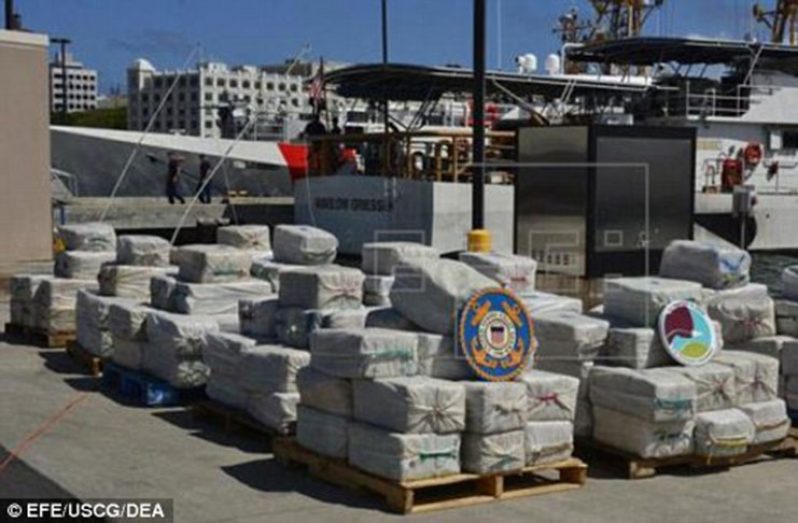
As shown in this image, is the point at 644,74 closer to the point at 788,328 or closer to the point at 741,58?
the point at 741,58

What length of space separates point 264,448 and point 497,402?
2472 mm

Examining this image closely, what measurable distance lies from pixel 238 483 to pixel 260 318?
229cm

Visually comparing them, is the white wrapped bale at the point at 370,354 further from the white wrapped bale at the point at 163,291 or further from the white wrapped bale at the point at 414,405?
the white wrapped bale at the point at 163,291

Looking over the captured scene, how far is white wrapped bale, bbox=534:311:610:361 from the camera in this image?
30.3 ft

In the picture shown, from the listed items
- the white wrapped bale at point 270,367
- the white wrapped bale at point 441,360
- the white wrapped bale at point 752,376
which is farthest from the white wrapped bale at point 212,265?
the white wrapped bale at point 752,376

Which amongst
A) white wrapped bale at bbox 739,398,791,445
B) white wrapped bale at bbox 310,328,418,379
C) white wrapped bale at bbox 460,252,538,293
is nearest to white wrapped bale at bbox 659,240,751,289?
white wrapped bale at bbox 460,252,538,293

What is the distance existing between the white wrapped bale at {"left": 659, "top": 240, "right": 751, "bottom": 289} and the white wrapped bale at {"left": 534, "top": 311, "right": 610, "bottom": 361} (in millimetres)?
1652

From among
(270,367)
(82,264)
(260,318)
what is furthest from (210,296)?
(82,264)

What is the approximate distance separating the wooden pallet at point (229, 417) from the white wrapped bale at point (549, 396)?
2222mm

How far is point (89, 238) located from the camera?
14.8m

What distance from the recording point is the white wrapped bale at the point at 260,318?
10211 mm

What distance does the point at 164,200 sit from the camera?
36000mm

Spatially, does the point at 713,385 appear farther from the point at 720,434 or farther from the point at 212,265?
the point at 212,265

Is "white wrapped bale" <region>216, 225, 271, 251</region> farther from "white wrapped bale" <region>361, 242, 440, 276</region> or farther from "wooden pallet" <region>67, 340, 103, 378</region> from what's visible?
"white wrapped bale" <region>361, 242, 440, 276</region>
